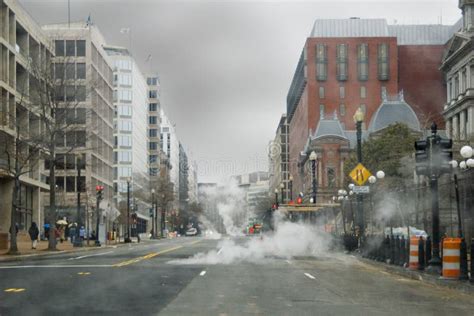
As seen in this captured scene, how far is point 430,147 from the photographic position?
67.5ft

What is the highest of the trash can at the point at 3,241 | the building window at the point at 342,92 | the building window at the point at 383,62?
the building window at the point at 383,62

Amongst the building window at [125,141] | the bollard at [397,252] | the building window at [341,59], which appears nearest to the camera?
the bollard at [397,252]

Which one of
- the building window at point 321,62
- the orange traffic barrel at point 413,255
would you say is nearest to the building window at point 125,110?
the building window at point 321,62

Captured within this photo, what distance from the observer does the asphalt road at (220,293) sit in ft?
39.6

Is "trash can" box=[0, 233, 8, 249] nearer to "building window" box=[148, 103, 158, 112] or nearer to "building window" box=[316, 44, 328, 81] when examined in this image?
"building window" box=[316, 44, 328, 81]

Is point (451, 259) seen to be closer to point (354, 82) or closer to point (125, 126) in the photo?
point (354, 82)

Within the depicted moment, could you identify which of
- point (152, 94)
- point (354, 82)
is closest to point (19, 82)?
point (354, 82)

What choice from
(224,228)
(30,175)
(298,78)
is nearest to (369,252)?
(30,175)

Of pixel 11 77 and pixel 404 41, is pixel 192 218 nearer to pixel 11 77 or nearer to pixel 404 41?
pixel 404 41

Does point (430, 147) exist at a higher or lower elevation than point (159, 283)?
higher

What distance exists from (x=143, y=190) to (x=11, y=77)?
59.5 meters

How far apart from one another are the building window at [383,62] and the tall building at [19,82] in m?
66.0

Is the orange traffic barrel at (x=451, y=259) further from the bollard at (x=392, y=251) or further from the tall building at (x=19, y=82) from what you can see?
the tall building at (x=19, y=82)

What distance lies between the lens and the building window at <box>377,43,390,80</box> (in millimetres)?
114375
